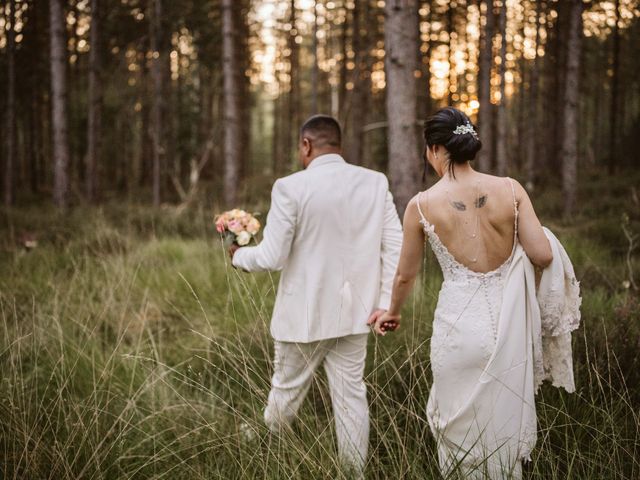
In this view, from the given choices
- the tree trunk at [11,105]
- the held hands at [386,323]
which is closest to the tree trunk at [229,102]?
the tree trunk at [11,105]

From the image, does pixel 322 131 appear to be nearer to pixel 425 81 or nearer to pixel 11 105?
pixel 11 105

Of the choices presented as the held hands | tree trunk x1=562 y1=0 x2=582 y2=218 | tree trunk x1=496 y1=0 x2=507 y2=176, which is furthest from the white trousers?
tree trunk x1=496 y1=0 x2=507 y2=176

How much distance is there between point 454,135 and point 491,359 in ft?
3.64

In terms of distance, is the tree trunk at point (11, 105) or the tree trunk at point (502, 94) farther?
the tree trunk at point (11, 105)

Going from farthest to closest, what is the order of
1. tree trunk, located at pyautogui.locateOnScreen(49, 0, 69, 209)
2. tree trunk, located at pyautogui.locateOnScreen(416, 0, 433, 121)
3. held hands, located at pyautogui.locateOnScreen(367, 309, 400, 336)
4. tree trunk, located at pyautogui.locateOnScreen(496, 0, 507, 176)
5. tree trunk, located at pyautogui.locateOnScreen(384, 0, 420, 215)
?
tree trunk, located at pyautogui.locateOnScreen(416, 0, 433, 121) < tree trunk, located at pyautogui.locateOnScreen(496, 0, 507, 176) < tree trunk, located at pyautogui.locateOnScreen(49, 0, 69, 209) < tree trunk, located at pyautogui.locateOnScreen(384, 0, 420, 215) < held hands, located at pyautogui.locateOnScreen(367, 309, 400, 336)

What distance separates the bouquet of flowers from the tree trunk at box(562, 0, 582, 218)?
9581 mm

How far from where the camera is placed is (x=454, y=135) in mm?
2580

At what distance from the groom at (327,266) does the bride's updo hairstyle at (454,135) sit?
72 centimetres

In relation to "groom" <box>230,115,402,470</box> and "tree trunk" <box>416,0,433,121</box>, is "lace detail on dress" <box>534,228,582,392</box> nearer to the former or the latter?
"groom" <box>230,115,402,470</box>

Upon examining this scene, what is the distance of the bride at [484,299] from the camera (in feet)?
8.45

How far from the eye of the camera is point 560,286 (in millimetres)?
2666

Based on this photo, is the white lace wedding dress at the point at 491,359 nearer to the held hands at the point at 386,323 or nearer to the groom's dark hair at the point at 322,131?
the held hands at the point at 386,323

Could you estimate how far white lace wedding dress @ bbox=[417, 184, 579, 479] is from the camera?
8.51 ft

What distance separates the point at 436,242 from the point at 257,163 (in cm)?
4534
